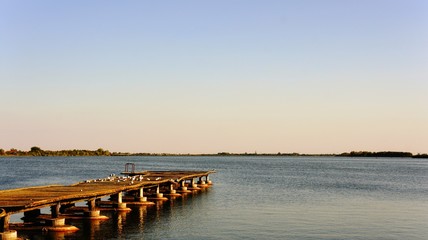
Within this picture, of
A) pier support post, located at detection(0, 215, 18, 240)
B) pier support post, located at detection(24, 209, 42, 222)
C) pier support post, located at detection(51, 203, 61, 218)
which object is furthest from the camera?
pier support post, located at detection(24, 209, 42, 222)

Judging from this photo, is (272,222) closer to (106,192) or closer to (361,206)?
(106,192)

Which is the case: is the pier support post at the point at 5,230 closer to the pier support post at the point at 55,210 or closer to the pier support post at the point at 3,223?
the pier support post at the point at 3,223

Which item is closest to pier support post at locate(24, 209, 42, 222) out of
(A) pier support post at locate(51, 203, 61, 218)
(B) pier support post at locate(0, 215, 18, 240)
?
(A) pier support post at locate(51, 203, 61, 218)

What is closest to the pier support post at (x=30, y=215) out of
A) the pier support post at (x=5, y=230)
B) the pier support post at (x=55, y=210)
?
the pier support post at (x=55, y=210)

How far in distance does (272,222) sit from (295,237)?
6400 millimetres

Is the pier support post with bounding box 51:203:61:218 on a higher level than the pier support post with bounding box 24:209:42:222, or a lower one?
higher

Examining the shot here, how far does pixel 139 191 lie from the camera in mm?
54219

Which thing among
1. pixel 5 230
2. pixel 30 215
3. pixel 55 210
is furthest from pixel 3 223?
pixel 30 215

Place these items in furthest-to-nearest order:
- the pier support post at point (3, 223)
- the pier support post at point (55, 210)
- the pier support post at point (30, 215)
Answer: the pier support post at point (30, 215)
the pier support post at point (55, 210)
the pier support post at point (3, 223)

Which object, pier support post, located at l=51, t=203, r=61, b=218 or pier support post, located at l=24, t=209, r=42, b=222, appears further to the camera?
pier support post, located at l=24, t=209, r=42, b=222

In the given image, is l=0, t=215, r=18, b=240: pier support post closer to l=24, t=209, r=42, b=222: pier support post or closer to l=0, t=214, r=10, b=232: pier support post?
l=0, t=214, r=10, b=232: pier support post

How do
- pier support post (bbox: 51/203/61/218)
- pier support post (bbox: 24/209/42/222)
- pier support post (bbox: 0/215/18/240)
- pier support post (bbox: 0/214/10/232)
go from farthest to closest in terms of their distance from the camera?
pier support post (bbox: 24/209/42/222), pier support post (bbox: 51/203/61/218), pier support post (bbox: 0/214/10/232), pier support post (bbox: 0/215/18/240)

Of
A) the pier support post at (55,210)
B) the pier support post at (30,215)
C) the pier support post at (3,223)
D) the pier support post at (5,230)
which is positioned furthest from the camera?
the pier support post at (30,215)

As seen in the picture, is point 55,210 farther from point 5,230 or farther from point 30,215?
point 5,230
